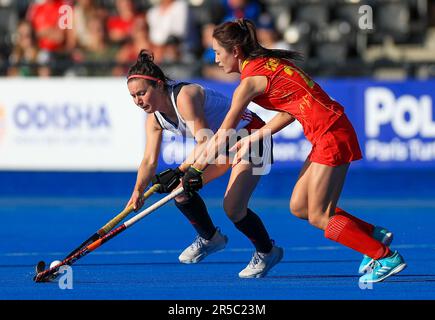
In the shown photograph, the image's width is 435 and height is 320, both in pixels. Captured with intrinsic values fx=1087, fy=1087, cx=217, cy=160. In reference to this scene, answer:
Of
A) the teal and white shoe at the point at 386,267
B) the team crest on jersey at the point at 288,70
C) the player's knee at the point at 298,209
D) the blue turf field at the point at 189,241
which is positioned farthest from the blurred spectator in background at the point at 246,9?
the teal and white shoe at the point at 386,267

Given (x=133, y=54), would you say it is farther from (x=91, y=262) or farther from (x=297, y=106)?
(x=297, y=106)

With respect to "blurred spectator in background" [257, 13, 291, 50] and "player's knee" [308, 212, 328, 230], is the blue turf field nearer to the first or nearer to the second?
"player's knee" [308, 212, 328, 230]

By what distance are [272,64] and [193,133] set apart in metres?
0.74

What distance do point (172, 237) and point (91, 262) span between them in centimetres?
179

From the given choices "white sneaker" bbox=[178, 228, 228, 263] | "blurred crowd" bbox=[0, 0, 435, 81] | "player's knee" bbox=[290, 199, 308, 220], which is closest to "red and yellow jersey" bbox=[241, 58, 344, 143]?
"player's knee" bbox=[290, 199, 308, 220]

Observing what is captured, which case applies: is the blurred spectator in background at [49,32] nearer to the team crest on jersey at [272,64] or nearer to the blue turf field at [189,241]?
the blue turf field at [189,241]

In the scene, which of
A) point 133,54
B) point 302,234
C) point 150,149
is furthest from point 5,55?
point 150,149

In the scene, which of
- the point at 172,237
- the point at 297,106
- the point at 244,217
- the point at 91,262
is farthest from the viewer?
the point at 172,237

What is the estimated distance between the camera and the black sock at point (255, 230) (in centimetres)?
760

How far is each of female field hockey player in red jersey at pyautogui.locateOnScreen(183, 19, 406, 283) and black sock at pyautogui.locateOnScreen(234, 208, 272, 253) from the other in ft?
1.81

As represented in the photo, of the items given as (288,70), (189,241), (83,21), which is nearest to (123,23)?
(83,21)

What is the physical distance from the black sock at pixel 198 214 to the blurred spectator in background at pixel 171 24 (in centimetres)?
643

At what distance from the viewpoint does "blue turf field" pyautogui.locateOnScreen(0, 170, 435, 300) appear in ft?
22.7

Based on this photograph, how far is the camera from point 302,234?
407 inches
